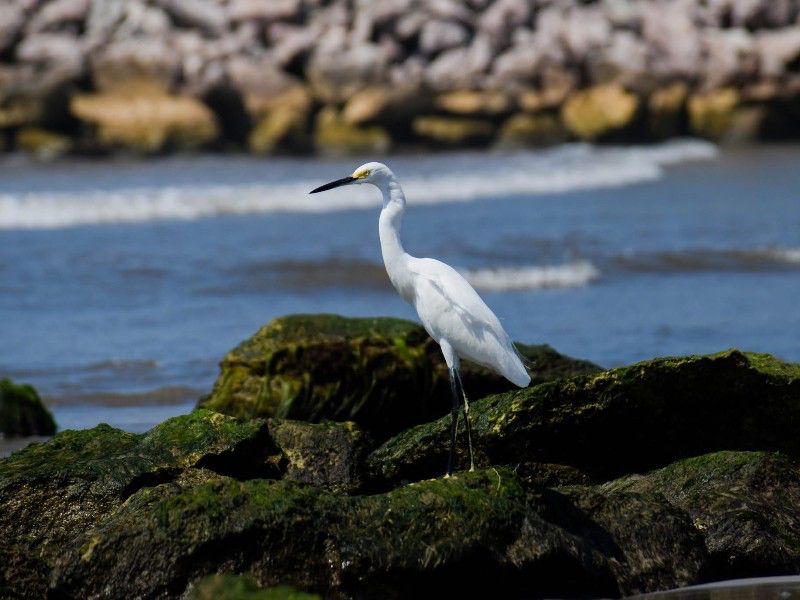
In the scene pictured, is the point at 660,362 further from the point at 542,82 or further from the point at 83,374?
the point at 542,82

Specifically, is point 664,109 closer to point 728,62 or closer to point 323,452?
point 728,62

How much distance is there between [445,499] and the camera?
4.51 metres

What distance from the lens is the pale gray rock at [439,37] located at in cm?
Answer: 2962

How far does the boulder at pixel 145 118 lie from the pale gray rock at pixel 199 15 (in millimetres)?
2209

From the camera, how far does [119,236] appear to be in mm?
16891

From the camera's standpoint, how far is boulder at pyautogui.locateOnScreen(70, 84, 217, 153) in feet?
90.1

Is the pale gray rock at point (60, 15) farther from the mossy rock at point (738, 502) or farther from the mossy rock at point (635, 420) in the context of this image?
the mossy rock at point (738, 502)

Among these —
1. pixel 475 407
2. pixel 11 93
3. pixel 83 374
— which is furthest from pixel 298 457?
pixel 11 93

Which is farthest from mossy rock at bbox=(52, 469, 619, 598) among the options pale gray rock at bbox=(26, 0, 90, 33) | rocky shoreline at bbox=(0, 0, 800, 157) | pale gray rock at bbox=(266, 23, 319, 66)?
pale gray rock at bbox=(26, 0, 90, 33)

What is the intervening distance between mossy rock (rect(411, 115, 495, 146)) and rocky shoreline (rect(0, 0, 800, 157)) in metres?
0.03

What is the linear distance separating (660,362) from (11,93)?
24.2 metres

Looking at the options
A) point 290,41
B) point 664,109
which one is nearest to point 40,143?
point 290,41

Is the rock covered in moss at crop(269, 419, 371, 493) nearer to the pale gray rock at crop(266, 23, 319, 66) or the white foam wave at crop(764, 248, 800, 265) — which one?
the white foam wave at crop(764, 248, 800, 265)

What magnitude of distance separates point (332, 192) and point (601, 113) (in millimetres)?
9963
